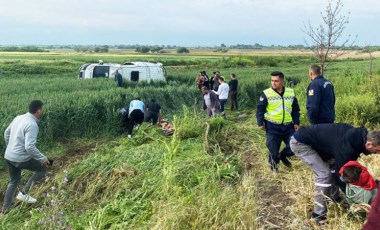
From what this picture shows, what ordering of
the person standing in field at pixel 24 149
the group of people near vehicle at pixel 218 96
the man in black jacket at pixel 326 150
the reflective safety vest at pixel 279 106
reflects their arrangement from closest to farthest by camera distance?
the man in black jacket at pixel 326 150
the person standing in field at pixel 24 149
the reflective safety vest at pixel 279 106
the group of people near vehicle at pixel 218 96

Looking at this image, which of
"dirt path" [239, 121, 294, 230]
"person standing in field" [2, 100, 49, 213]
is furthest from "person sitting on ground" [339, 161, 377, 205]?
"person standing in field" [2, 100, 49, 213]

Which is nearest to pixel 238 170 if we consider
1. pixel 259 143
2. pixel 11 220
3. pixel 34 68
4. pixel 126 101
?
pixel 259 143

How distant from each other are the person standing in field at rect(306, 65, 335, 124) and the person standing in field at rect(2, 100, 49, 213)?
391cm

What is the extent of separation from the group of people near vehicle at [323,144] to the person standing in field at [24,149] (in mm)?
3174

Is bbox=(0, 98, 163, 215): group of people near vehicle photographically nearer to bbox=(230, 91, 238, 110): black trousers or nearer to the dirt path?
→ the dirt path

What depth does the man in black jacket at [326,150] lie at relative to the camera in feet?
12.3

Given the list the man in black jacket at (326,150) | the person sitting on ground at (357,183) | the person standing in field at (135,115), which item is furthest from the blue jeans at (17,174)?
the person standing in field at (135,115)

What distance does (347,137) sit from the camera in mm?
3758

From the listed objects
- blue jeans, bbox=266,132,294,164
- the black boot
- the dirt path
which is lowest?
the dirt path

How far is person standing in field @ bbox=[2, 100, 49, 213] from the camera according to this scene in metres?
5.71

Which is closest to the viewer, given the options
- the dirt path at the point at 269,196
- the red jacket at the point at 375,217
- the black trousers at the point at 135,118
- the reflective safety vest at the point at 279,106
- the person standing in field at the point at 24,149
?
the red jacket at the point at 375,217

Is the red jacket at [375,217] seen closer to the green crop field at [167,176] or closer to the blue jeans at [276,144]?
the green crop field at [167,176]

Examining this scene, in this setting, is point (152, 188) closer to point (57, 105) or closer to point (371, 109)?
point (371, 109)

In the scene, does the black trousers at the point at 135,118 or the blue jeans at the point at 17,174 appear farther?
the black trousers at the point at 135,118
